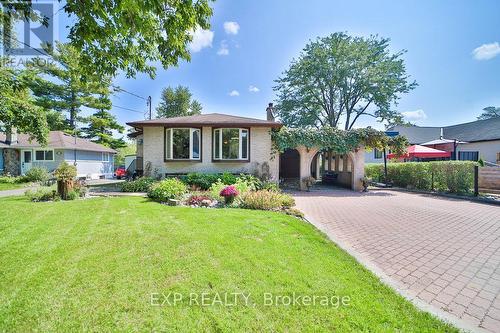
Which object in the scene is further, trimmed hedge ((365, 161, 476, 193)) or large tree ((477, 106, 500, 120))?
large tree ((477, 106, 500, 120))

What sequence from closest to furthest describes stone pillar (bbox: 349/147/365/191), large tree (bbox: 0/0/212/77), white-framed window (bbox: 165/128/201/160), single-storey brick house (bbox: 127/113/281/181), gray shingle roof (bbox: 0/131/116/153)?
large tree (bbox: 0/0/212/77)
single-storey brick house (bbox: 127/113/281/181)
white-framed window (bbox: 165/128/201/160)
stone pillar (bbox: 349/147/365/191)
gray shingle roof (bbox: 0/131/116/153)

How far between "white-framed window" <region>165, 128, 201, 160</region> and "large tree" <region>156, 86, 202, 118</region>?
20.8 meters

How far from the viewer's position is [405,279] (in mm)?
3309

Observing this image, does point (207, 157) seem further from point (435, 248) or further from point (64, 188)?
point (435, 248)

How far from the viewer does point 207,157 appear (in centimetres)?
1291

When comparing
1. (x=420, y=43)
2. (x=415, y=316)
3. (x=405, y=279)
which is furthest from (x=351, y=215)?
(x=420, y=43)

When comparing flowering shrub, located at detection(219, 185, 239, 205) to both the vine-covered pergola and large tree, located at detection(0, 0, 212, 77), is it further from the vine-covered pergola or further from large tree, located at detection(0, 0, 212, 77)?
the vine-covered pergola

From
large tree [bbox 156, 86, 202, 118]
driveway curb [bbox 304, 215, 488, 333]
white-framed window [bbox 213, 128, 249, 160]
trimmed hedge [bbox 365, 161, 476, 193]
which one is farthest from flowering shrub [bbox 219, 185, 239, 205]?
large tree [bbox 156, 86, 202, 118]

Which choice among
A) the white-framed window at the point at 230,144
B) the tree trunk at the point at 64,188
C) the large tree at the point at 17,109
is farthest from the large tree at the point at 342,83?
the tree trunk at the point at 64,188

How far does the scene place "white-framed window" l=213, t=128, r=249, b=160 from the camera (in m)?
12.9

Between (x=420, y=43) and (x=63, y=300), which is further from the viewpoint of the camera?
(x=420, y=43)

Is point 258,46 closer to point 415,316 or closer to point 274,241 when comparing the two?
point 274,241

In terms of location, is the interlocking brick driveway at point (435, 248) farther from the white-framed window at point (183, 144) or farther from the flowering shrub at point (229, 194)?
the white-framed window at point (183, 144)

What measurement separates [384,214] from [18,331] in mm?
8517
